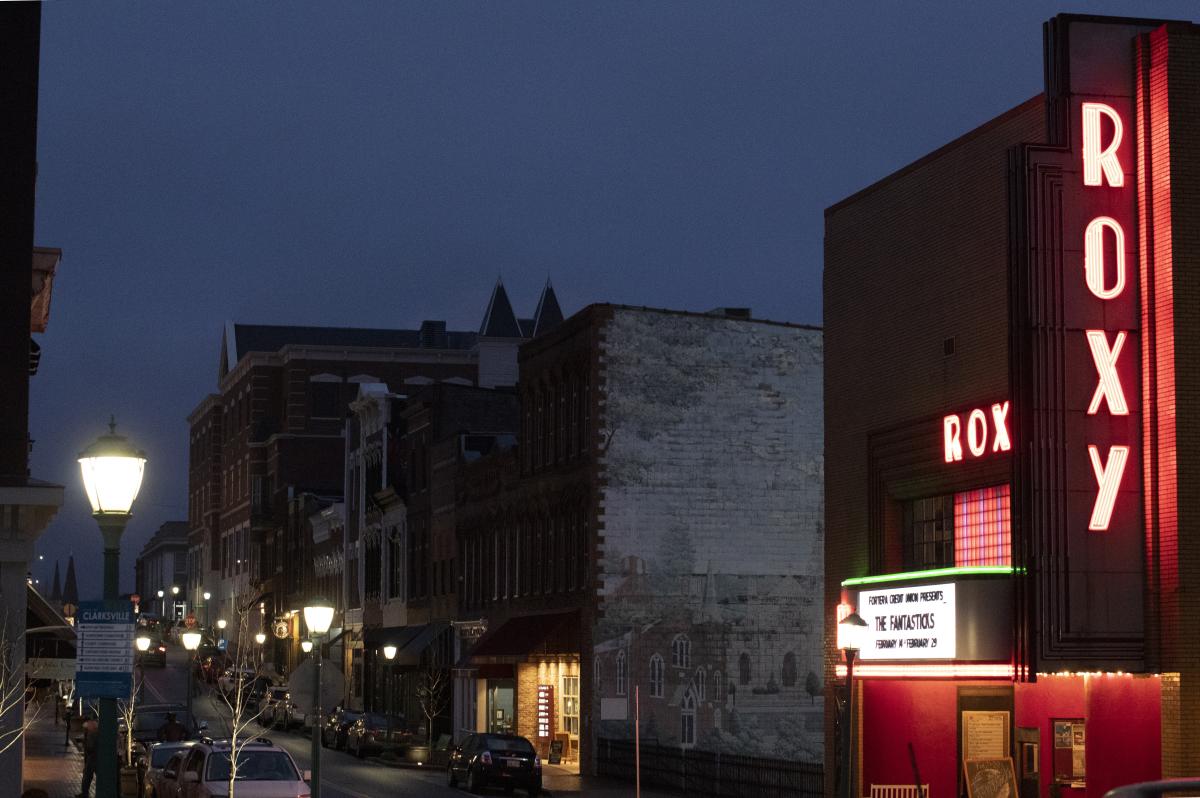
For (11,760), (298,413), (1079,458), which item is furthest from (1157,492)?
(298,413)

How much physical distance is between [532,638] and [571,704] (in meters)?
2.27

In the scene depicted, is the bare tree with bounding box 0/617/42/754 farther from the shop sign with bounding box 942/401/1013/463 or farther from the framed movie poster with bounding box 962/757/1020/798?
the framed movie poster with bounding box 962/757/1020/798

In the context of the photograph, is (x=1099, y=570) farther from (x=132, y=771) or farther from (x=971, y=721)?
(x=132, y=771)

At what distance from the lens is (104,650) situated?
15.8 meters

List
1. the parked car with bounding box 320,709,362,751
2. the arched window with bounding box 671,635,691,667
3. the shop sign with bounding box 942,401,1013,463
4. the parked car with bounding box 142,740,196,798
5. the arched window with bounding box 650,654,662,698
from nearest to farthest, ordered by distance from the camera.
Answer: the shop sign with bounding box 942,401,1013,463 → the parked car with bounding box 142,740,196,798 → the arched window with bounding box 650,654,662,698 → the arched window with bounding box 671,635,691,667 → the parked car with bounding box 320,709,362,751

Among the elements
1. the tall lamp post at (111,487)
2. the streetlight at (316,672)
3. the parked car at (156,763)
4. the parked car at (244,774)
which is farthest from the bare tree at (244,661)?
the tall lamp post at (111,487)

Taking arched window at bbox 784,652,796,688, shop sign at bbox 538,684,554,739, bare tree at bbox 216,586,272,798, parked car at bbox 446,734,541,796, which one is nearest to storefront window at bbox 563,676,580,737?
shop sign at bbox 538,684,554,739

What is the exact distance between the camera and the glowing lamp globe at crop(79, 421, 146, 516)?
1630 cm

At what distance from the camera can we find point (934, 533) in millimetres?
30391

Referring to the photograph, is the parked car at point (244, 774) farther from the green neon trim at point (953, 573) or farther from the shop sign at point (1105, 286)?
the shop sign at point (1105, 286)

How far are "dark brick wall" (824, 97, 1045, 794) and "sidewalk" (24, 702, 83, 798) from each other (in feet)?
51.6

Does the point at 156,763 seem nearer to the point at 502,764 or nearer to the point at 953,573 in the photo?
the point at 502,764

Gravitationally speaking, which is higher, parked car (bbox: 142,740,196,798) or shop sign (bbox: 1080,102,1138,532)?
shop sign (bbox: 1080,102,1138,532)

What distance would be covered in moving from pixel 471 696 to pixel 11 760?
3971 centimetres
